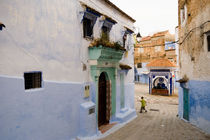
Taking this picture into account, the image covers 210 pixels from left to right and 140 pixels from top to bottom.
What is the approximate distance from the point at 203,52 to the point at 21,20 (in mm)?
7480

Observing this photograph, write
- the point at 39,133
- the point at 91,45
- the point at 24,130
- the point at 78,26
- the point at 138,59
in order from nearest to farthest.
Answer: the point at 24,130, the point at 39,133, the point at 78,26, the point at 91,45, the point at 138,59

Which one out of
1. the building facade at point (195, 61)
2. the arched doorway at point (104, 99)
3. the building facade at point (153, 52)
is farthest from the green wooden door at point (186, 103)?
the building facade at point (153, 52)

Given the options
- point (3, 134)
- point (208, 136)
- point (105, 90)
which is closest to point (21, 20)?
point (3, 134)

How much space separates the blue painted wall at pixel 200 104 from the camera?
24.9 ft

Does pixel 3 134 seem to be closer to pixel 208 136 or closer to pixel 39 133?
pixel 39 133

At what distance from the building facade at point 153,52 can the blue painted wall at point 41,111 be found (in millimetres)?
24123

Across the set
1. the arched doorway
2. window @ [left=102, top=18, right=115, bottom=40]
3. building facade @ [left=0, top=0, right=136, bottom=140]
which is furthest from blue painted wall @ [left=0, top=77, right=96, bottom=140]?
window @ [left=102, top=18, right=115, bottom=40]

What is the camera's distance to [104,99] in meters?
8.93

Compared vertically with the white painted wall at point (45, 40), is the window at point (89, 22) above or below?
above

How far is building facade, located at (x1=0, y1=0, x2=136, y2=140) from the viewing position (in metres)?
→ 4.46

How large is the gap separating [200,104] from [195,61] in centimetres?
214

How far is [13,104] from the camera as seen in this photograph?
447 centimetres

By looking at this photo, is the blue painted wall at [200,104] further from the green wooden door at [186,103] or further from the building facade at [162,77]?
the building facade at [162,77]

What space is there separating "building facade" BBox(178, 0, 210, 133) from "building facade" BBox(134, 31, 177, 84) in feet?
60.7
